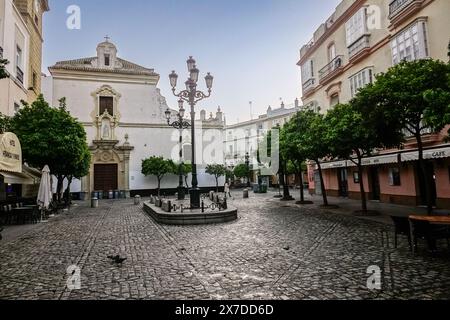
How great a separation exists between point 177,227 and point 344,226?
18.9 ft

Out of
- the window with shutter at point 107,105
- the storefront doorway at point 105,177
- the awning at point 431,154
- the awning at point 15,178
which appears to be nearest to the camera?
the awning at point 15,178

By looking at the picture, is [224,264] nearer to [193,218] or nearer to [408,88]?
[193,218]

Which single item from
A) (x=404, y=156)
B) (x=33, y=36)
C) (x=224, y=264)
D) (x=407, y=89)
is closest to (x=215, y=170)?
(x=33, y=36)

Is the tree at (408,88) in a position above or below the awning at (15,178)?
above

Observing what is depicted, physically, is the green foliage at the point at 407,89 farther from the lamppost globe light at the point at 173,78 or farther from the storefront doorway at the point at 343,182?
the storefront doorway at the point at 343,182

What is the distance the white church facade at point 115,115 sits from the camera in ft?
102

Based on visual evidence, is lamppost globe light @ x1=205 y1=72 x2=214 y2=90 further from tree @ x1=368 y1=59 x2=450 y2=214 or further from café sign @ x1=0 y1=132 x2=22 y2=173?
café sign @ x1=0 y1=132 x2=22 y2=173

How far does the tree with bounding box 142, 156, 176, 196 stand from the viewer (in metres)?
30.6

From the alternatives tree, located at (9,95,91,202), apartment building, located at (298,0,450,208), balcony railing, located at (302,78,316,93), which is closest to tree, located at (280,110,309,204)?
apartment building, located at (298,0,450,208)

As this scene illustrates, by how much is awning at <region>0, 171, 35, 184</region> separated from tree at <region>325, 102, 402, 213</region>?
476 inches

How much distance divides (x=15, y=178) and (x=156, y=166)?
1977 centimetres

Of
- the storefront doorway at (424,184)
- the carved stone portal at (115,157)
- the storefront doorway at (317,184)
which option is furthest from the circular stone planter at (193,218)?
the carved stone portal at (115,157)

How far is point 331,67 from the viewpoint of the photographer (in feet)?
66.5
